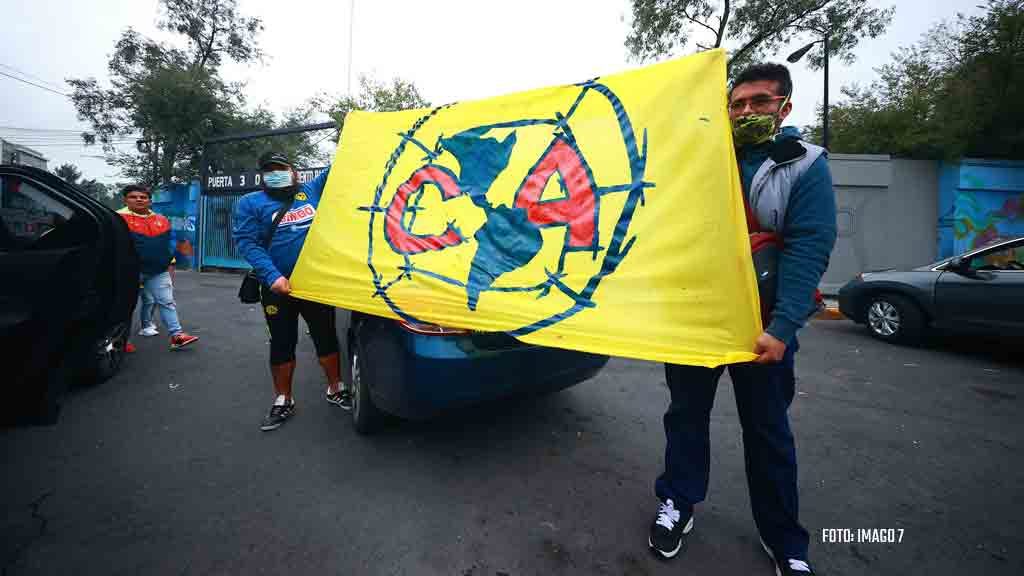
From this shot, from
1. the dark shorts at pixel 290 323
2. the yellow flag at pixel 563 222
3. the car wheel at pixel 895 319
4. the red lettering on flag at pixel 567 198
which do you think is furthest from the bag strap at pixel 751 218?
the car wheel at pixel 895 319

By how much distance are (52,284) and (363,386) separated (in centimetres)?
151

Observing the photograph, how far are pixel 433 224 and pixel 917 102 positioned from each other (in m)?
16.2

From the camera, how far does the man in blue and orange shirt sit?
14.1ft

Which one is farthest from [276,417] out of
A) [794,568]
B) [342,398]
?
[794,568]

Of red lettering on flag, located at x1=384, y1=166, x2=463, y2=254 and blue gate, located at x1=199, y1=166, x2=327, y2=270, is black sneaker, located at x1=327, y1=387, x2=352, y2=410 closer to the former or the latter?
red lettering on flag, located at x1=384, y1=166, x2=463, y2=254

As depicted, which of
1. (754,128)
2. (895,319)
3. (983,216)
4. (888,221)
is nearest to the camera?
(754,128)

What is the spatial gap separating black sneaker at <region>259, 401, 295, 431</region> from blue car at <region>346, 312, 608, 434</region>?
2.98 feet

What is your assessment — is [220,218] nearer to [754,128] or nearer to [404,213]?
[404,213]

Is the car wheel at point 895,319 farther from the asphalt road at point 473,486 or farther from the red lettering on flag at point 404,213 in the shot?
the red lettering on flag at point 404,213

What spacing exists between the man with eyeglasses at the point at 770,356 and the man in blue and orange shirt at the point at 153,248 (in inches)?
204

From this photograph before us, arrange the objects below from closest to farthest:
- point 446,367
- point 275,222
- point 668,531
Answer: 1. point 668,531
2. point 446,367
3. point 275,222

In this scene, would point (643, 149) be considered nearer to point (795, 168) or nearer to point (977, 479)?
point (795, 168)

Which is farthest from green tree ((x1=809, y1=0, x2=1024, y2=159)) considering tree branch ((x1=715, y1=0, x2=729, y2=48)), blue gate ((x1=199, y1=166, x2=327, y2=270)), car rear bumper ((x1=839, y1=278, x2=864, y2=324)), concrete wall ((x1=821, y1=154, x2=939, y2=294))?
blue gate ((x1=199, y1=166, x2=327, y2=270))

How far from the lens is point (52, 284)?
1.93 metres
